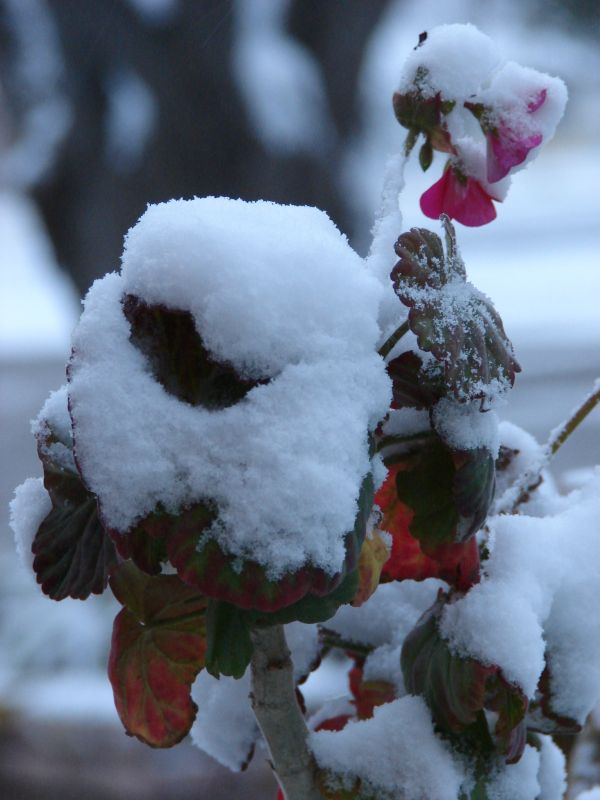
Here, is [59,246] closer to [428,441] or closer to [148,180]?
[148,180]

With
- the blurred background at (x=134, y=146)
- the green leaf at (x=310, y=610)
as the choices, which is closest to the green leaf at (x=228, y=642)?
the green leaf at (x=310, y=610)

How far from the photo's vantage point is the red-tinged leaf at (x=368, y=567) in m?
0.38

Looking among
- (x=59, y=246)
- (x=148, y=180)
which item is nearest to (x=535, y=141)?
(x=148, y=180)

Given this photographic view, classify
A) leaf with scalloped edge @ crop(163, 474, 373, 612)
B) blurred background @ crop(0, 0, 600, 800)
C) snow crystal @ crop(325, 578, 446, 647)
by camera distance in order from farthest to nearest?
blurred background @ crop(0, 0, 600, 800), snow crystal @ crop(325, 578, 446, 647), leaf with scalloped edge @ crop(163, 474, 373, 612)

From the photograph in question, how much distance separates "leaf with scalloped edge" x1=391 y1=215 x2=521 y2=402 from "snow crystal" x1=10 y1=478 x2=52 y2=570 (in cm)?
19

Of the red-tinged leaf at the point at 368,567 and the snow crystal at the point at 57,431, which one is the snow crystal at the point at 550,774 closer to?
the red-tinged leaf at the point at 368,567

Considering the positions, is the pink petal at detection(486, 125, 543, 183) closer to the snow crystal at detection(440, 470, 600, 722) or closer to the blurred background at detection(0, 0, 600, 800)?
the snow crystal at detection(440, 470, 600, 722)

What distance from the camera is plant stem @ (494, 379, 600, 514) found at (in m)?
0.48

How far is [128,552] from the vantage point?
34cm

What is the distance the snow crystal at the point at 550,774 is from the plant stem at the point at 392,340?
274 mm

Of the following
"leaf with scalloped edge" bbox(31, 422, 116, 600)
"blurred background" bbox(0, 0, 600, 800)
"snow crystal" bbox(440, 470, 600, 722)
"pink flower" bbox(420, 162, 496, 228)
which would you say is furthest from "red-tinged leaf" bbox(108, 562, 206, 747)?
"blurred background" bbox(0, 0, 600, 800)

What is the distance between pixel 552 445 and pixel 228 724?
226 mm

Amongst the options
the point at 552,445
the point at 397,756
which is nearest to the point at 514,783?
the point at 397,756

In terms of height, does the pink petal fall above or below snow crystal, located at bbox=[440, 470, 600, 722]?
above
